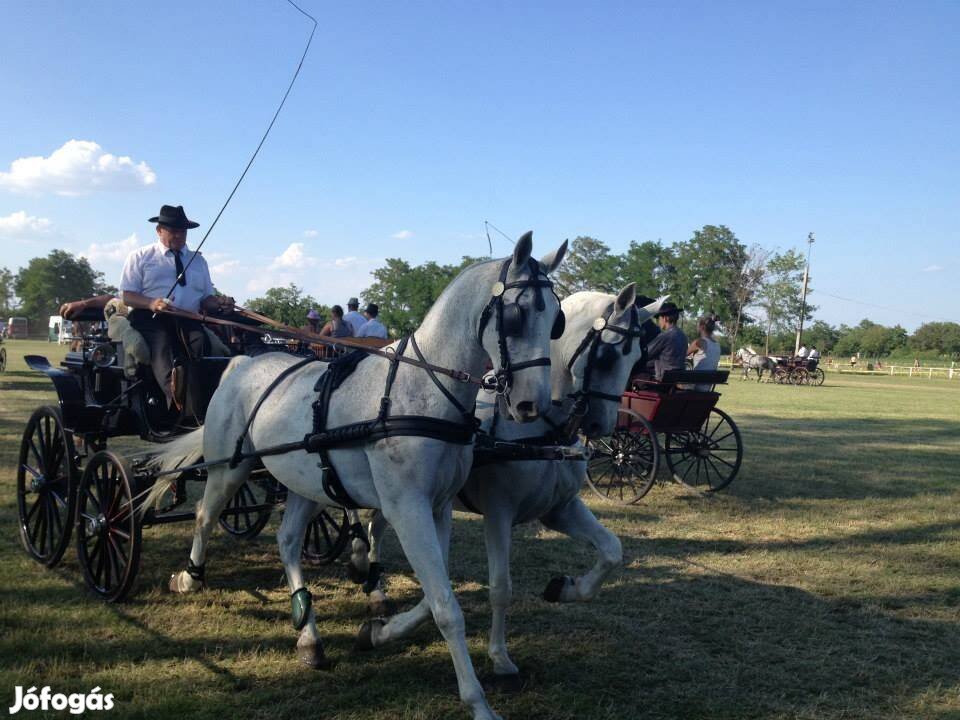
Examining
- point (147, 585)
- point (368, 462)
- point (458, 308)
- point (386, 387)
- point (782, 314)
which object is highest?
point (782, 314)

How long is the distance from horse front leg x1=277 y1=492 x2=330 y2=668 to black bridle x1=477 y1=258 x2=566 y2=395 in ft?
6.17

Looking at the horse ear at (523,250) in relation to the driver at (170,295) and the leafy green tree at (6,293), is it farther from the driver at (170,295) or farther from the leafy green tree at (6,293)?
the leafy green tree at (6,293)

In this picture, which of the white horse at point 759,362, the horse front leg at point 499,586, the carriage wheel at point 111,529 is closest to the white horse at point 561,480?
the horse front leg at point 499,586

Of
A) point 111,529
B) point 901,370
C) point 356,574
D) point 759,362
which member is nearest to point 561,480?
point 356,574

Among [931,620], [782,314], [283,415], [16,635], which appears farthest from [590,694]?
[782,314]

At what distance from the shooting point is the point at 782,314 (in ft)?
209

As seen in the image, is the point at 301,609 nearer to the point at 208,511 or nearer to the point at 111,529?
the point at 208,511

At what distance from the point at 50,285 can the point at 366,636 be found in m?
105

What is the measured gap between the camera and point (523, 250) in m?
3.16

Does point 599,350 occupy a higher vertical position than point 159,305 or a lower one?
lower

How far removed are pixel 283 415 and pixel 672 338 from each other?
6.47 meters

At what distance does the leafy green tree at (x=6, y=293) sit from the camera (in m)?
105

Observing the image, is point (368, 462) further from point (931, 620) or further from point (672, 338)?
point (672, 338)

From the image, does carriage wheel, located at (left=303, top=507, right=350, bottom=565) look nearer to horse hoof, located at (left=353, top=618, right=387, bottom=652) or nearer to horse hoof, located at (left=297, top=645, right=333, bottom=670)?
horse hoof, located at (left=353, top=618, right=387, bottom=652)
